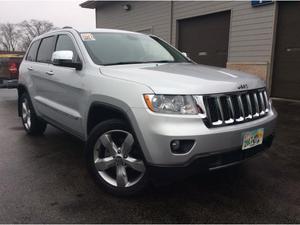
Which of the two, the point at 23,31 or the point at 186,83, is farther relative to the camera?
the point at 23,31

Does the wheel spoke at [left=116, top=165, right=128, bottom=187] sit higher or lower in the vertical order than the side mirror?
lower

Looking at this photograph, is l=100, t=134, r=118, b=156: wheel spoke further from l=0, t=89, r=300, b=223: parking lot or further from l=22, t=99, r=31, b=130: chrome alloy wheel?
l=22, t=99, r=31, b=130: chrome alloy wheel

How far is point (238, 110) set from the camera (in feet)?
9.34

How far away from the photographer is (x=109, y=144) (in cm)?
300

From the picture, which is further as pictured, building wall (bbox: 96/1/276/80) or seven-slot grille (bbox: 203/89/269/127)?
building wall (bbox: 96/1/276/80)

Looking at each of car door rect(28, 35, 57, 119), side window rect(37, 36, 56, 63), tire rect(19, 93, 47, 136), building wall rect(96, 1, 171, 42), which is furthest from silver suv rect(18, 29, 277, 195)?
building wall rect(96, 1, 171, 42)

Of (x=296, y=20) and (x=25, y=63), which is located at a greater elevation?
(x=296, y=20)

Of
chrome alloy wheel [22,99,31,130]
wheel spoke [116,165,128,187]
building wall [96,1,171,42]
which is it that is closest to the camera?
wheel spoke [116,165,128,187]

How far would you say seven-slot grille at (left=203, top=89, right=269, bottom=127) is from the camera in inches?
104

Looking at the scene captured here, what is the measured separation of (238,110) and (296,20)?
6.72m

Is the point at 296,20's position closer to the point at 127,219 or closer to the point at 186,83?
the point at 186,83

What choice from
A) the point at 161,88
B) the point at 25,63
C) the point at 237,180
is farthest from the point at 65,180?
the point at 25,63

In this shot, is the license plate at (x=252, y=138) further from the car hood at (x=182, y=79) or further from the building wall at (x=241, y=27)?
the building wall at (x=241, y=27)

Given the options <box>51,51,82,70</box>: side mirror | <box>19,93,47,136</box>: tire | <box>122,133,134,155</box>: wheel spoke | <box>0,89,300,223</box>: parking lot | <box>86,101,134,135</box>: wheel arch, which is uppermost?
<box>51,51,82,70</box>: side mirror
